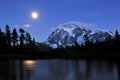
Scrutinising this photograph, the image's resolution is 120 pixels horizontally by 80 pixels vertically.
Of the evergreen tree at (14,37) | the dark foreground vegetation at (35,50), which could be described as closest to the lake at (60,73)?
the dark foreground vegetation at (35,50)

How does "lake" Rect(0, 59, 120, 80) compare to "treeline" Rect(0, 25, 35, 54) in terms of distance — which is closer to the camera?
"lake" Rect(0, 59, 120, 80)

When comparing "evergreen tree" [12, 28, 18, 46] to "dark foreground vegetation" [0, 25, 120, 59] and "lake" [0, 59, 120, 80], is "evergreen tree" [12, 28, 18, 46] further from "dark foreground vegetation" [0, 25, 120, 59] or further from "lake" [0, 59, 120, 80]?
"lake" [0, 59, 120, 80]

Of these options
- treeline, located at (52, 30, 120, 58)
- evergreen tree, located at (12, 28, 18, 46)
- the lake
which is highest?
evergreen tree, located at (12, 28, 18, 46)

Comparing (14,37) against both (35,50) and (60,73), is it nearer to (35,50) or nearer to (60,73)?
(35,50)

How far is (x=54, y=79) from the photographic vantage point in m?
40.7

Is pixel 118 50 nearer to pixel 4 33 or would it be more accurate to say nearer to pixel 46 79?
pixel 4 33

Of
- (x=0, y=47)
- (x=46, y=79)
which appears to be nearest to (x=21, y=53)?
(x=0, y=47)

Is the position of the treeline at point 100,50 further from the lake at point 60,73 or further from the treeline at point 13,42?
the lake at point 60,73

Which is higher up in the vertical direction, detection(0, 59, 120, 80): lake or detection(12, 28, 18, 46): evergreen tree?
detection(12, 28, 18, 46): evergreen tree

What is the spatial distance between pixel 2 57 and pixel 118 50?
6945 cm

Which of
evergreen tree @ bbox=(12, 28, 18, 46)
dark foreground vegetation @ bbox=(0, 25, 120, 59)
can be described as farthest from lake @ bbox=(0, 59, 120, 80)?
evergreen tree @ bbox=(12, 28, 18, 46)

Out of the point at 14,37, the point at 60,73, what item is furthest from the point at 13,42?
the point at 60,73

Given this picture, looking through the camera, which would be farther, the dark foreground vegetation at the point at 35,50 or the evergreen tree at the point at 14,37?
the evergreen tree at the point at 14,37

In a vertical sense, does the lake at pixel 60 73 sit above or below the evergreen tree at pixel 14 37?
below
